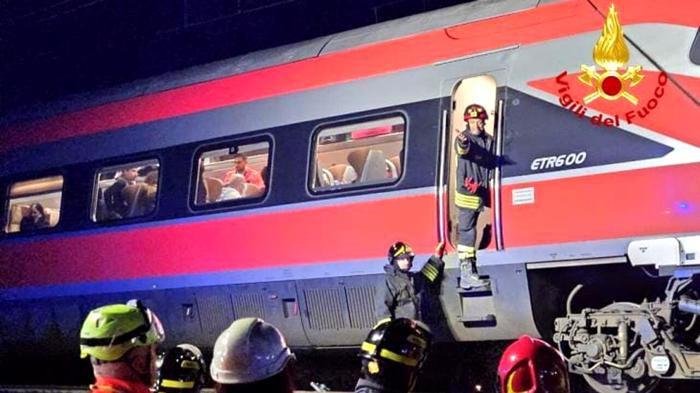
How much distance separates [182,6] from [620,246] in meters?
12.5

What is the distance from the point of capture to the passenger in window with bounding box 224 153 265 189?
351 inches

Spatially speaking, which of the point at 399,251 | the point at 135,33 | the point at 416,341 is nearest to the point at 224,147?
the point at 399,251

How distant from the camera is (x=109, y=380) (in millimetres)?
3570

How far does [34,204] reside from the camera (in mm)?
11172

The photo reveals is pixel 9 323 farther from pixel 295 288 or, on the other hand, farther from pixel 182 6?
pixel 182 6

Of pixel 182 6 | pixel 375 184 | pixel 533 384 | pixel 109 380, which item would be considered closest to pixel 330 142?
pixel 375 184

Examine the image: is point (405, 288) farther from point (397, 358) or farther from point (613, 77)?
point (397, 358)

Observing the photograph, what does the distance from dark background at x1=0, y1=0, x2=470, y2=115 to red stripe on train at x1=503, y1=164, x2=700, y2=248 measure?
8.24 meters

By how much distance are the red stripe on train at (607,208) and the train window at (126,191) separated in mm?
4231

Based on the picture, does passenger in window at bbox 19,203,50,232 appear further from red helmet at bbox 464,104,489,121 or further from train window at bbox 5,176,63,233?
red helmet at bbox 464,104,489,121

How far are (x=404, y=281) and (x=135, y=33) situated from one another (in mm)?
11869

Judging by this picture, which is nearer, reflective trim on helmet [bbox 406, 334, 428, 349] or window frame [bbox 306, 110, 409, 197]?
reflective trim on helmet [bbox 406, 334, 428, 349]

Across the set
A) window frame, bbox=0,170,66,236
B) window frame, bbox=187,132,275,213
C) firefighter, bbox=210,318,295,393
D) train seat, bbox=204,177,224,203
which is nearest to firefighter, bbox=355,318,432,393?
firefighter, bbox=210,318,295,393

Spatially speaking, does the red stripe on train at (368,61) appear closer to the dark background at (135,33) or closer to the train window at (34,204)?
the train window at (34,204)
